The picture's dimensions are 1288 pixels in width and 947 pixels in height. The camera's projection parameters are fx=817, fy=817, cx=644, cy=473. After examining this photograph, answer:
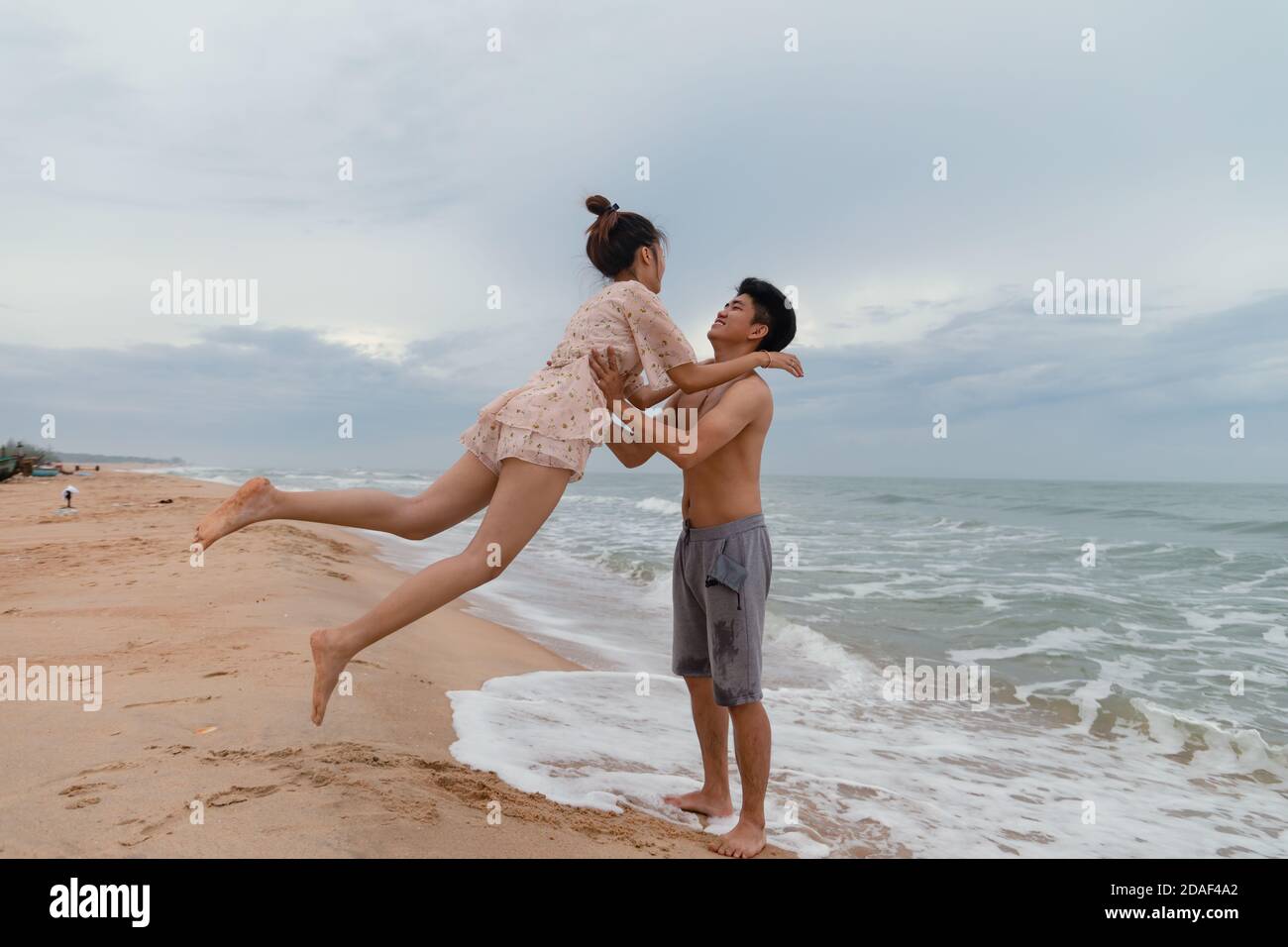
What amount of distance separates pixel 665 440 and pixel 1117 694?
571 centimetres

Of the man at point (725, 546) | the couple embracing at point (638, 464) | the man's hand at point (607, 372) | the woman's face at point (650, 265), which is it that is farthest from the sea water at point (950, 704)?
the woman's face at point (650, 265)

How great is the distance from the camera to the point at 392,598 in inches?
119

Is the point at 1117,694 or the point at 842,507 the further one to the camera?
the point at 842,507

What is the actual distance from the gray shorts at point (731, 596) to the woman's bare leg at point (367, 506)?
3.28ft

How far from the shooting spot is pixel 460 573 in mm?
3082

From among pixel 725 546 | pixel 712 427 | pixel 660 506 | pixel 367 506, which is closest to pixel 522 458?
pixel 367 506

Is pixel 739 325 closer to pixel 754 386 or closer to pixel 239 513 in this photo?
pixel 754 386

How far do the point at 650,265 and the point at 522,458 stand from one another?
42.8 inches

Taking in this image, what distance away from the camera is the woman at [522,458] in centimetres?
305

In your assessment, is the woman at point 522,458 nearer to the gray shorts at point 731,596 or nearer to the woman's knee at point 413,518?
the woman's knee at point 413,518

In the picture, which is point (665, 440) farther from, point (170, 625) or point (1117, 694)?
point (1117, 694)

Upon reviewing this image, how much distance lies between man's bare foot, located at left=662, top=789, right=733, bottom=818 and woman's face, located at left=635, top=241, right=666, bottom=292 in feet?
7.75
